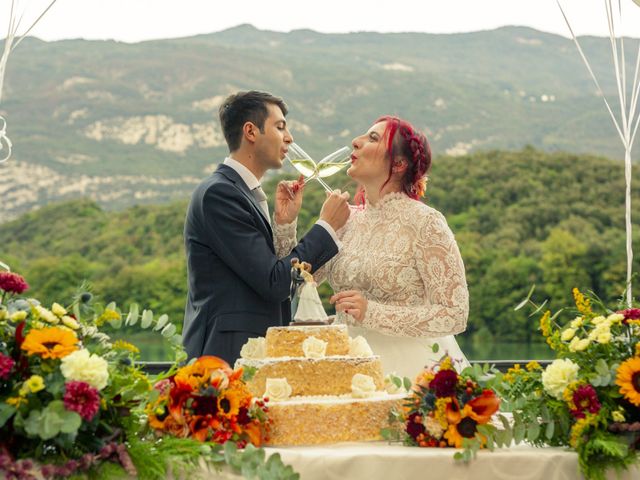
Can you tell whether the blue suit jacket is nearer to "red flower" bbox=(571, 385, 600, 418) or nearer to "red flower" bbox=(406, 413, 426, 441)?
"red flower" bbox=(406, 413, 426, 441)

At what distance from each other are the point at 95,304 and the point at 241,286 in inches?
41.5

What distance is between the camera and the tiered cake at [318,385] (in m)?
2.72

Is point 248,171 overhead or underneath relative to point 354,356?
overhead

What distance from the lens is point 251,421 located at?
8.45 feet

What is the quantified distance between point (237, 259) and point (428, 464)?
1181 mm

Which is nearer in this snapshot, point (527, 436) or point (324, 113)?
point (527, 436)

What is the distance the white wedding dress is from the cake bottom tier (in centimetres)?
70

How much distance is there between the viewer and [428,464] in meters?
2.47

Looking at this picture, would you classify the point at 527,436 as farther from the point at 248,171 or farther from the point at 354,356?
the point at 248,171

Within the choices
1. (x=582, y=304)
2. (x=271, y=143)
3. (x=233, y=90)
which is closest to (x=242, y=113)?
(x=271, y=143)

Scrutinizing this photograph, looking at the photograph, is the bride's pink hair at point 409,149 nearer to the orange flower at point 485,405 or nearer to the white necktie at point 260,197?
the white necktie at point 260,197

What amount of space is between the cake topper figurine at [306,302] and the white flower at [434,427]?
56 centimetres

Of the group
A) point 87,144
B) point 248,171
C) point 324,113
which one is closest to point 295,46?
point 324,113

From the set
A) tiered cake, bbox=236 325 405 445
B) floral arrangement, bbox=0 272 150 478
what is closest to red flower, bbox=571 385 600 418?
tiered cake, bbox=236 325 405 445
